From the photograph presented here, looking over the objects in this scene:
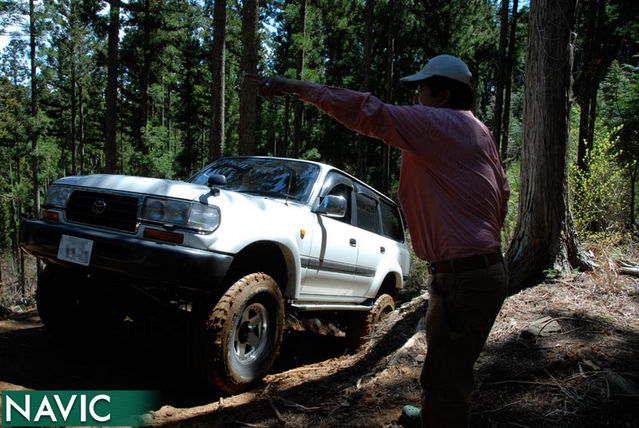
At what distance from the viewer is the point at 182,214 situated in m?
2.84

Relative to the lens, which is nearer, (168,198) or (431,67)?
(431,67)

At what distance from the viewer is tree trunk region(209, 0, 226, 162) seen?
10.3m

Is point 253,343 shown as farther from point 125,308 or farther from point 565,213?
point 565,213

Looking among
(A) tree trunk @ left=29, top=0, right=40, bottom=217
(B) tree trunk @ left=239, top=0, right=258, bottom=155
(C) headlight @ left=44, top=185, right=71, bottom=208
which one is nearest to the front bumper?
(C) headlight @ left=44, top=185, right=71, bottom=208

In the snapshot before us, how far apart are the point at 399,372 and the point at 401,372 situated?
0.06ft

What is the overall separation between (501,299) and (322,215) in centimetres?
226

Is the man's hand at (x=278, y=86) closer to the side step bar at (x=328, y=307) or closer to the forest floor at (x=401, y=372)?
the forest floor at (x=401, y=372)

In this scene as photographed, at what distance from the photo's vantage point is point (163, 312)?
335 centimetres

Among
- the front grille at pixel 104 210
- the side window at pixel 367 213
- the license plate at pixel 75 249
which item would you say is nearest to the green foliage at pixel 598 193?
the side window at pixel 367 213

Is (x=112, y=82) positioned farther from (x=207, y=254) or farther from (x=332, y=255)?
(x=207, y=254)

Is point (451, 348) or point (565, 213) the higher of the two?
point (565, 213)

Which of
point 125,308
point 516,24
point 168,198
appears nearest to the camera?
point 168,198

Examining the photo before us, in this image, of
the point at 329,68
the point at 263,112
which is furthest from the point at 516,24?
the point at 263,112

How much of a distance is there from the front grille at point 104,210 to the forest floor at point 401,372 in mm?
1229
